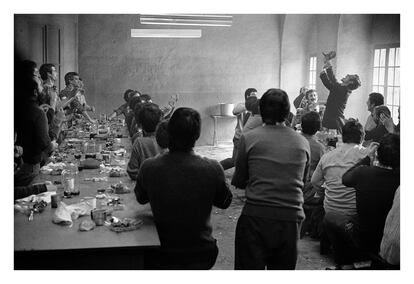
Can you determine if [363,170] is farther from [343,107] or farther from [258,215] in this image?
[343,107]

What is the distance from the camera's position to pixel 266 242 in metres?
3.02

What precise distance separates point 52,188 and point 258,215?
152 centimetres

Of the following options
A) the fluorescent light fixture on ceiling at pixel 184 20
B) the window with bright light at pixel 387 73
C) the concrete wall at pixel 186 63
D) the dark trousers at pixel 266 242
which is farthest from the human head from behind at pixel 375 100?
the concrete wall at pixel 186 63

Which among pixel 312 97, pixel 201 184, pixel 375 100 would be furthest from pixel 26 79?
pixel 312 97

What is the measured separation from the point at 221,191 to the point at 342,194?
1.48m

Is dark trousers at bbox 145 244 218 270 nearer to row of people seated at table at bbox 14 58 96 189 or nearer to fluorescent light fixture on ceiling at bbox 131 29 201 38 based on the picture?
row of people seated at table at bbox 14 58 96 189

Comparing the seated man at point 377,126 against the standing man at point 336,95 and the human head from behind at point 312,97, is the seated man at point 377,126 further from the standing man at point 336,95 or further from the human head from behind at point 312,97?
the human head from behind at point 312,97

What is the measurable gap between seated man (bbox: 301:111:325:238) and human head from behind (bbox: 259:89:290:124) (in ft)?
5.85

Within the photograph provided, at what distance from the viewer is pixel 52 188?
372 cm

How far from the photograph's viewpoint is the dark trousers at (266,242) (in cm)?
300

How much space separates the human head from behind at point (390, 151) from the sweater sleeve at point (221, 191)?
43.4 inches

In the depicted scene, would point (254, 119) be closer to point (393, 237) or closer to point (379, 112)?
point (379, 112)

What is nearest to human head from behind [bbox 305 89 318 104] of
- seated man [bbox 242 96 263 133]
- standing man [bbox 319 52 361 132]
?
standing man [bbox 319 52 361 132]
